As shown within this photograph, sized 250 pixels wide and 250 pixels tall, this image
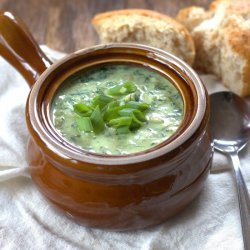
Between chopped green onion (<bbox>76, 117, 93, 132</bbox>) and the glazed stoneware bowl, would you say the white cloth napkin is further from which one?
chopped green onion (<bbox>76, 117, 93, 132</bbox>)

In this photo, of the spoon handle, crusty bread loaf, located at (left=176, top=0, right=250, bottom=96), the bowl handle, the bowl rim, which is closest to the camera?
the bowl rim

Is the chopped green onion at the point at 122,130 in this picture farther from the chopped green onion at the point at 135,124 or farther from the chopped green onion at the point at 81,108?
the chopped green onion at the point at 81,108

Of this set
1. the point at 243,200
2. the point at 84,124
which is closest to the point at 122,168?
the point at 84,124

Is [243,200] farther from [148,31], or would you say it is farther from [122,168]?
[148,31]

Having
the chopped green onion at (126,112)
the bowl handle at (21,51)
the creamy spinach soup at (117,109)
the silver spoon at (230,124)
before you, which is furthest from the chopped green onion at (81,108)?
the silver spoon at (230,124)

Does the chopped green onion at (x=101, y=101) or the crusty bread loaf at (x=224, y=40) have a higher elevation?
the chopped green onion at (x=101, y=101)

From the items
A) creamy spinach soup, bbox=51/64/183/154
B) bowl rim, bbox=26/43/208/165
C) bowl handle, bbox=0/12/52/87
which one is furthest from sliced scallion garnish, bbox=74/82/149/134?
bowl handle, bbox=0/12/52/87
